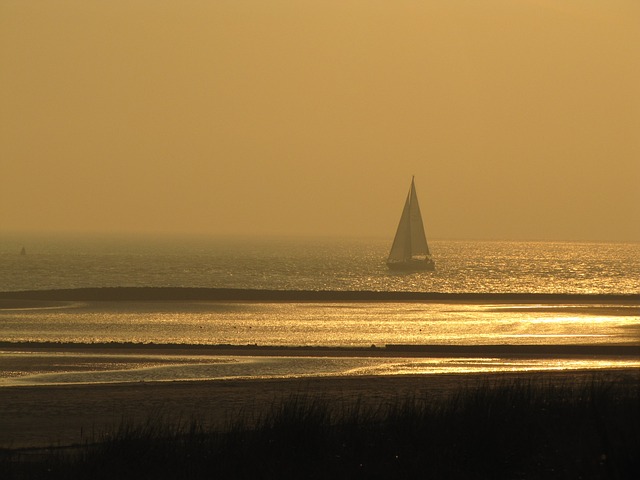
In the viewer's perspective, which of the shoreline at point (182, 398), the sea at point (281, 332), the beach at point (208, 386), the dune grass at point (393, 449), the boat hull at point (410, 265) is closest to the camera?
the dune grass at point (393, 449)

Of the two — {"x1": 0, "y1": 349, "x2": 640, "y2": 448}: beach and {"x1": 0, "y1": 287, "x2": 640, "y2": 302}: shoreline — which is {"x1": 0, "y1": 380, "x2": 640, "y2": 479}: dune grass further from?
{"x1": 0, "y1": 287, "x2": 640, "y2": 302}: shoreline

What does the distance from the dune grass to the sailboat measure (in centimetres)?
11975

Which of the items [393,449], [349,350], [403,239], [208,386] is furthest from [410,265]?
[393,449]

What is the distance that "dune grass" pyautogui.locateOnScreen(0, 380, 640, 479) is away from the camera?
15.5 meters

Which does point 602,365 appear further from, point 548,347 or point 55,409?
point 55,409

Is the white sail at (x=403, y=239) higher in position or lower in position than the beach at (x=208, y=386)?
higher

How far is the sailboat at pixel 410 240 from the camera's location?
13938cm

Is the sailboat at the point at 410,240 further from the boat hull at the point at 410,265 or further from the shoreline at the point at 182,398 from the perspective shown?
the shoreline at the point at 182,398

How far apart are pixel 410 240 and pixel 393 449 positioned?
131395 millimetres

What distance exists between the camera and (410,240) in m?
148

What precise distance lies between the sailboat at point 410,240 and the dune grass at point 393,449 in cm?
11975

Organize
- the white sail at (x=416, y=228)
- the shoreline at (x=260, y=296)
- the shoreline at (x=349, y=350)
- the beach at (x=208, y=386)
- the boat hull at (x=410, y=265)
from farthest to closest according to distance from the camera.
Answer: the boat hull at (x=410, y=265), the white sail at (x=416, y=228), the shoreline at (x=260, y=296), the shoreline at (x=349, y=350), the beach at (x=208, y=386)

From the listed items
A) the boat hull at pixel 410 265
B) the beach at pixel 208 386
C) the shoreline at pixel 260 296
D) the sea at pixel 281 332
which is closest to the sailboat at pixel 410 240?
the boat hull at pixel 410 265

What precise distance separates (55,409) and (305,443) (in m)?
9.11
